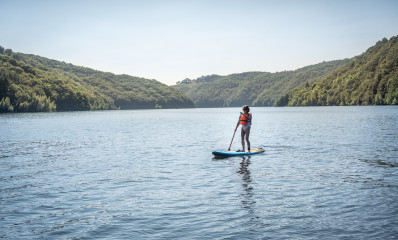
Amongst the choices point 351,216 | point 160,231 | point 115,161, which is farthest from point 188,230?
point 115,161

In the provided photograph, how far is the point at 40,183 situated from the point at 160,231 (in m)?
10.9

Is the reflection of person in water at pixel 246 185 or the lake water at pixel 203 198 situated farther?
the reflection of person in water at pixel 246 185

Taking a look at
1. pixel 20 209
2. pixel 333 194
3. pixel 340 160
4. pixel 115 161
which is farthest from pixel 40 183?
pixel 340 160

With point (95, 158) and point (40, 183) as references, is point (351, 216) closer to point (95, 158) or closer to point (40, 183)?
point (40, 183)

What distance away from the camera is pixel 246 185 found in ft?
58.8

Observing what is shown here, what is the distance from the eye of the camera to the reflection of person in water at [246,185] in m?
14.5

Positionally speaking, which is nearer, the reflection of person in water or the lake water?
the lake water

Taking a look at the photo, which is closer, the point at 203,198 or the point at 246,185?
the point at 203,198

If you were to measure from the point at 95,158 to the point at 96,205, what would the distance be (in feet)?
50.4

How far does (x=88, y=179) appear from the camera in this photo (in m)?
20.4

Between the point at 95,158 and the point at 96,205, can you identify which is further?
the point at 95,158

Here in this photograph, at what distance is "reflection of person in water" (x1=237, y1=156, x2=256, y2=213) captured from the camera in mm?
14508

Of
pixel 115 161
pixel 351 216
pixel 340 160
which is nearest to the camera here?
pixel 351 216

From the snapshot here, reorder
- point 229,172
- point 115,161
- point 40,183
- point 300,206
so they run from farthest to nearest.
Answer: point 115,161
point 229,172
point 40,183
point 300,206
